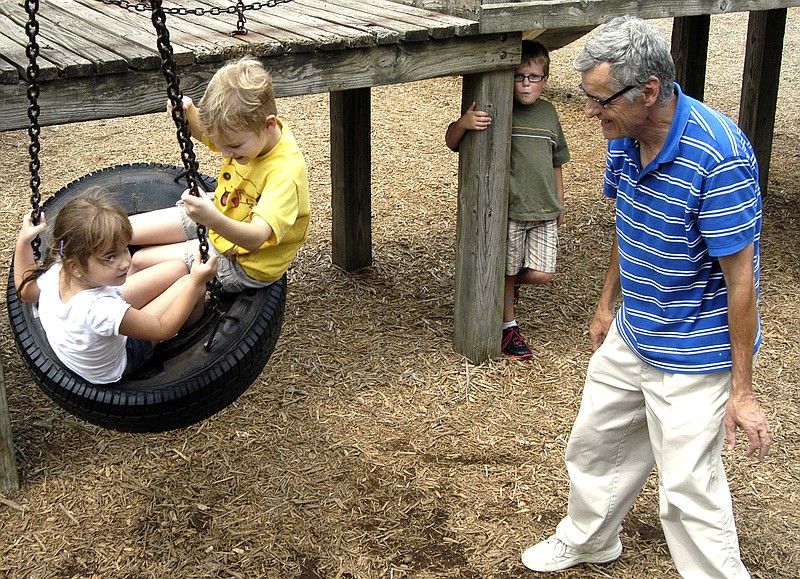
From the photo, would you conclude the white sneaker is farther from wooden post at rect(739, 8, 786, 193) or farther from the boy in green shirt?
wooden post at rect(739, 8, 786, 193)

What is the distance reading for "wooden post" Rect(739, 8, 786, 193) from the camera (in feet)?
22.1

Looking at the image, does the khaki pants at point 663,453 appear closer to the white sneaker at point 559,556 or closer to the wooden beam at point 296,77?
the white sneaker at point 559,556

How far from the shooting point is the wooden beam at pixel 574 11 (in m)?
4.30

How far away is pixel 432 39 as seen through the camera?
4.23m

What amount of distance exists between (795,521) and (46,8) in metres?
4.01

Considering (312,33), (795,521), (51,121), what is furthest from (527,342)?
(51,121)

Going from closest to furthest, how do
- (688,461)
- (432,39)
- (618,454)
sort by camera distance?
(688,461) → (618,454) → (432,39)

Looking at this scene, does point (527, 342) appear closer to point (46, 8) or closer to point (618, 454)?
point (618, 454)

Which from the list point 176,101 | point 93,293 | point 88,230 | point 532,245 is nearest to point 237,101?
point 176,101

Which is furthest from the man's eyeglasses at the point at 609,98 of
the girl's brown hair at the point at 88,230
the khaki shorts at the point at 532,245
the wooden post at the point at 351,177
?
the wooden post at the point at 351,177

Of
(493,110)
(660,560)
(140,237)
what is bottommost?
(660,560)

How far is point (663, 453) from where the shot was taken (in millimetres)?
2893

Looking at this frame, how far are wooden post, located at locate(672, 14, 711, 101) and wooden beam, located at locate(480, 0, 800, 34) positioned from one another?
6.08 ft

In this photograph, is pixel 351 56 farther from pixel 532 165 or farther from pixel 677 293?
pixel 677 293
